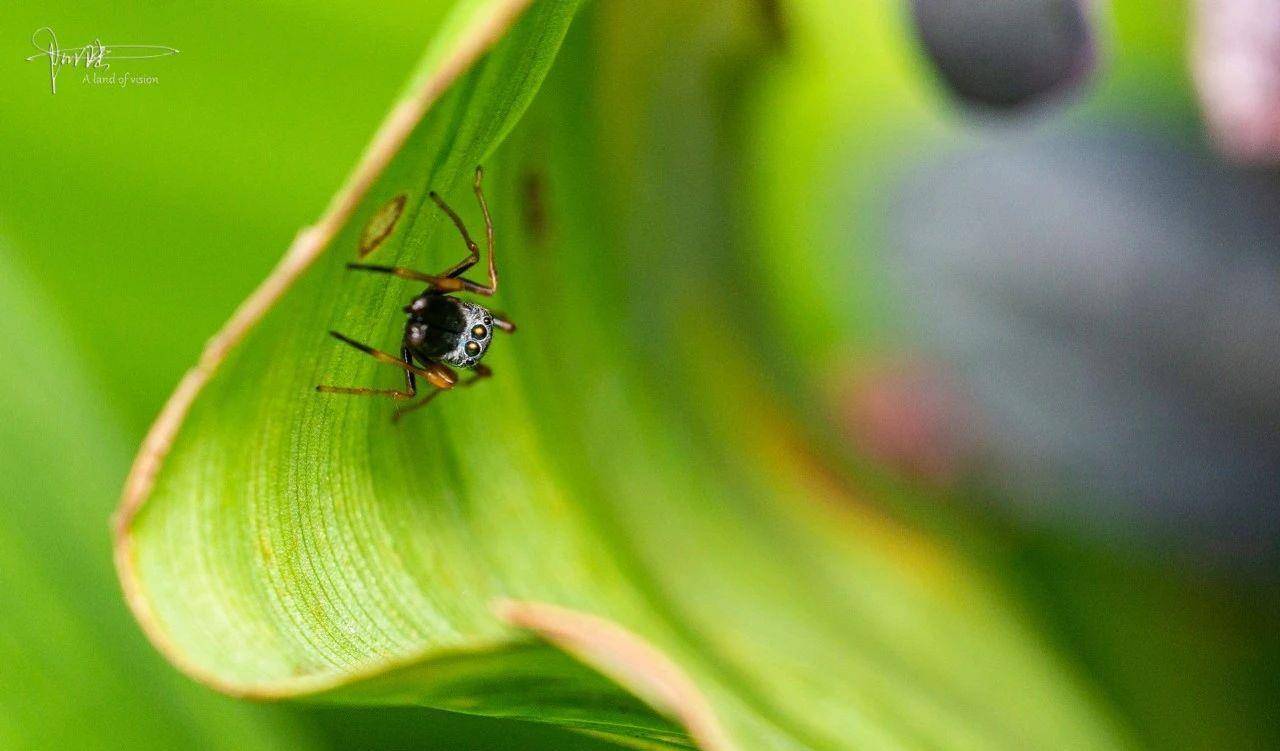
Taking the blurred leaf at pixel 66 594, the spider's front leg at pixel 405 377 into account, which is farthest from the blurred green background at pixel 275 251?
the spider's front leg at pixel 405 377

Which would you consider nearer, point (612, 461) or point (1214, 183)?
point (612, 461)

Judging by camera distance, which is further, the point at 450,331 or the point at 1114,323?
the point at 1114,323

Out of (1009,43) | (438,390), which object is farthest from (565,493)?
(1009,43)

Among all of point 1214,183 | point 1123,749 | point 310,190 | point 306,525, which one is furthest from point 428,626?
point 1214,183

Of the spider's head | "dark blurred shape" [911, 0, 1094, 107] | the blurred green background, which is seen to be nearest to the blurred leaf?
the blurred green background

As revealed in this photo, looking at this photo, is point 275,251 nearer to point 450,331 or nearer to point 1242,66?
point 450,331

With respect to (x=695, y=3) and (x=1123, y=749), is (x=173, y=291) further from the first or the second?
(x=1123, y=749)

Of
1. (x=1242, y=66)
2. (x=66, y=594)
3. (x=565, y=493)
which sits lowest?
(x=66, y=594)
